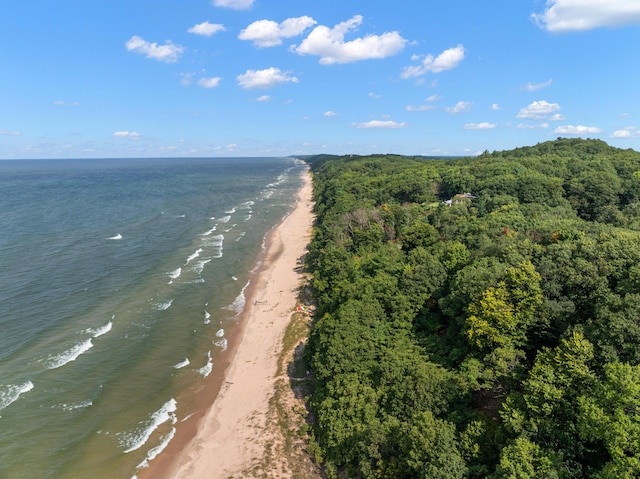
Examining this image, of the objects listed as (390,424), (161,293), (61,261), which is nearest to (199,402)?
(390,424)

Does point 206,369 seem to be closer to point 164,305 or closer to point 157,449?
point 157,449

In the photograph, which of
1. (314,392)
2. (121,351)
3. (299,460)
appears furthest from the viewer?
(121,351)

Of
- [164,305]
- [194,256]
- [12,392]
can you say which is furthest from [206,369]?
[194,256]

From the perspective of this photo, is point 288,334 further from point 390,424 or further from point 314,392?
point 390,424

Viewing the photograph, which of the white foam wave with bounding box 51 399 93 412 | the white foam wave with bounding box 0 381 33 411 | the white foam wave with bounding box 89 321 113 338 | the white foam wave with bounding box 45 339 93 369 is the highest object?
the white foam wave with bounding box 89 321 113 338

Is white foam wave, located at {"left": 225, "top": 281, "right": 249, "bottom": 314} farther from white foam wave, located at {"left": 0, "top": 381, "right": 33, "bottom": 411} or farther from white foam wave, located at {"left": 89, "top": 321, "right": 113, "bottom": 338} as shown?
white foam wave, located at {"left": 0, "top": 381, "right": 33, "bottom": 411}

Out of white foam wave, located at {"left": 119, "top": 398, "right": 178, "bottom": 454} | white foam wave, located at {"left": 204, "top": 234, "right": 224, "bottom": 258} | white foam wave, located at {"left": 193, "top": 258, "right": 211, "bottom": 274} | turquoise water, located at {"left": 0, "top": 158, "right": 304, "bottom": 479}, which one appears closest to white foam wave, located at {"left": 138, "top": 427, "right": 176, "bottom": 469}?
turquoise water, located at {"left": 0, "top": 158, "right": 304, "bottom": 479}
